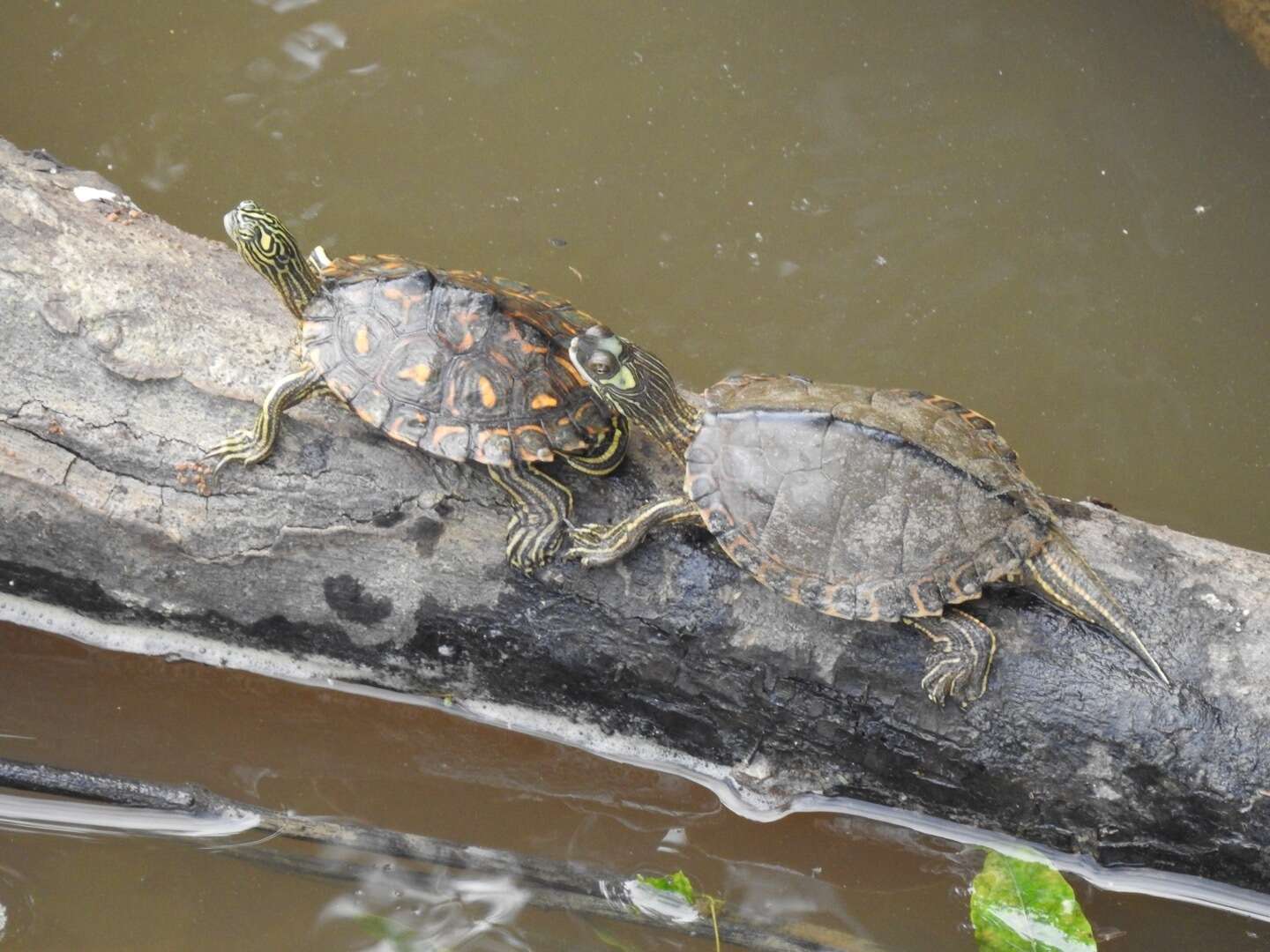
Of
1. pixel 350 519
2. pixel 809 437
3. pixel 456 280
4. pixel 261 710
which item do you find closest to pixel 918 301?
pixel 809 437

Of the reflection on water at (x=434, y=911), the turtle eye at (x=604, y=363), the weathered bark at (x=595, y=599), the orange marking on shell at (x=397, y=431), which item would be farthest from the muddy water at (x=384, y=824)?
the turtle eye at (x=604, y=363)

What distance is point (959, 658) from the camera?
3.49 m

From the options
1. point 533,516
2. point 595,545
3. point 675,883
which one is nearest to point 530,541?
point 533,516

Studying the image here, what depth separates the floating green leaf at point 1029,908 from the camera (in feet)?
10.3

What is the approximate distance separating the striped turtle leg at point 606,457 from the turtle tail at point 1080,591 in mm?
1390

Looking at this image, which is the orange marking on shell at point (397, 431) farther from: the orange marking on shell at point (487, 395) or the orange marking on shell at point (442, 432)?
the orange marking on shell at point (487, 395)

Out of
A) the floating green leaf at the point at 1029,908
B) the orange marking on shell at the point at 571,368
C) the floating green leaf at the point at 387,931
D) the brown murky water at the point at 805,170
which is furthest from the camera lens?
the brown murky water at the point at 805,170

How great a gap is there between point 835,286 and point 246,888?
156 inches

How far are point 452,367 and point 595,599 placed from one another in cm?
91

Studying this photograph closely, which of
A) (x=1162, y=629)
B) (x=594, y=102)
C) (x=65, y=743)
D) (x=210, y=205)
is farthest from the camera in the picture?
(x=594, y=102)

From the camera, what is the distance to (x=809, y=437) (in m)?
3.66

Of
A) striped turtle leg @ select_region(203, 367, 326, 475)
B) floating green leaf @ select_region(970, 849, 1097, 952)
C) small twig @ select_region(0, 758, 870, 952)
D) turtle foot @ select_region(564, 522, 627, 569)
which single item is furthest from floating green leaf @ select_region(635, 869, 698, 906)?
striped turtle leg @ select_region(203, 367, 326, 475)

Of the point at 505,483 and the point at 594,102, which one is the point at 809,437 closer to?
the point at 505,483

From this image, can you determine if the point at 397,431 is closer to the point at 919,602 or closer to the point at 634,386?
the point at 634,386
